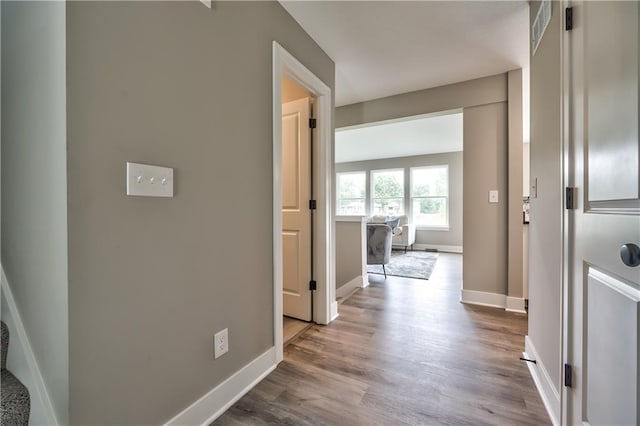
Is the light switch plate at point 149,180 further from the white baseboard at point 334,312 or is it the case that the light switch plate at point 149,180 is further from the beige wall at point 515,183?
the beige wall at point 515,183

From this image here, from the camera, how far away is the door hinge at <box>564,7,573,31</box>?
113cm

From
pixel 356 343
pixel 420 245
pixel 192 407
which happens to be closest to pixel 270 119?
pixel 192 407

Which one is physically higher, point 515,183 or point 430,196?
point 430,196

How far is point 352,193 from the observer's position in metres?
8.34

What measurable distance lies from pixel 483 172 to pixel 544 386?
204 centimetres

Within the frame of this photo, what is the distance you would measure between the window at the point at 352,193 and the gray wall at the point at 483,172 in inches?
201

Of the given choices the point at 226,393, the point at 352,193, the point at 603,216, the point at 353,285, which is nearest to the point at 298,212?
the point at 226,393

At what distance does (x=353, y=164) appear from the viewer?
8.23 metres

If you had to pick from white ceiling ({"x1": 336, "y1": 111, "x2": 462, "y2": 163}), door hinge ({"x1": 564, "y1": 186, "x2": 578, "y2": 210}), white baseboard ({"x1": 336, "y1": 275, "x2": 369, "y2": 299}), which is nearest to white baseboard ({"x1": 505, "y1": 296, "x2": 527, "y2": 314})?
white baseboard ({"x1": 336, "y1": 275, "x2": 369, "y2": 299})

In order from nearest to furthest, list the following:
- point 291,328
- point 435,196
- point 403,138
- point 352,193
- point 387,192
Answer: point 291,328 < point 403,138 < point 435,196 < point 387,192 < point 352,193

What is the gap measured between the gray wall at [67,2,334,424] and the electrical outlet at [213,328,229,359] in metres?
0.03

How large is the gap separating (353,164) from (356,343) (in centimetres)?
669

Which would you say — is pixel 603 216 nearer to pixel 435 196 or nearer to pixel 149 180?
pixel 149 180

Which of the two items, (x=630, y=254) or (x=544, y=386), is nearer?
(x=630, y=254)
